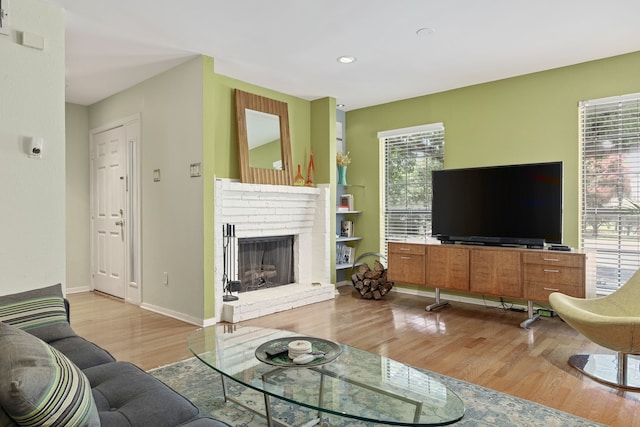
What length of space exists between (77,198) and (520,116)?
18.3 ft

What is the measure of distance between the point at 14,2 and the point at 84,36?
72 cm

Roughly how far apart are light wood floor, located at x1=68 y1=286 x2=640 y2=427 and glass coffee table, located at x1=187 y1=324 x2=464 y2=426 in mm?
979

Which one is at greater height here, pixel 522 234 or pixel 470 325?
A: pixel 522 234

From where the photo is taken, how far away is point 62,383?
1.18 meters

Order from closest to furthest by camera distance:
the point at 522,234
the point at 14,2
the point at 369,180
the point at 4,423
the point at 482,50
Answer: the point at 4,423, the point at 14,2, the point at 482,50, the point at 522,234, the point at 369,180

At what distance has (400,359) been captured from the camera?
3072mm

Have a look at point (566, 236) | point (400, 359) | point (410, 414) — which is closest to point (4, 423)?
point (410, 414)

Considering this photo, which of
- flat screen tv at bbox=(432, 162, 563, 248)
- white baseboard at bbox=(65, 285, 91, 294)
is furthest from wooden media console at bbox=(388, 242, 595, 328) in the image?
white baseboard at bbox=(65, 285, 91, 294)

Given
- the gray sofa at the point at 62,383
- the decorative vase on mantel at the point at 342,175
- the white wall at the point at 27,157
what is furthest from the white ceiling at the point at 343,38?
the gray sofa at the point at 62,383

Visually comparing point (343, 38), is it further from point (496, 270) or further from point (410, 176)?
point (496, 270)

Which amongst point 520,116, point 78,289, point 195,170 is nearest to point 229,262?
point 195,170

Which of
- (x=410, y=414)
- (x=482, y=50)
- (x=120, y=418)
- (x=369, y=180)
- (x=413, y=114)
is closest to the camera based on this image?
(x=120, y=418)

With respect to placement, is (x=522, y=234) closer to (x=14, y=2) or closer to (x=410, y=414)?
(x=410, y=414)

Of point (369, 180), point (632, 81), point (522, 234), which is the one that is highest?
point (632, 81)
